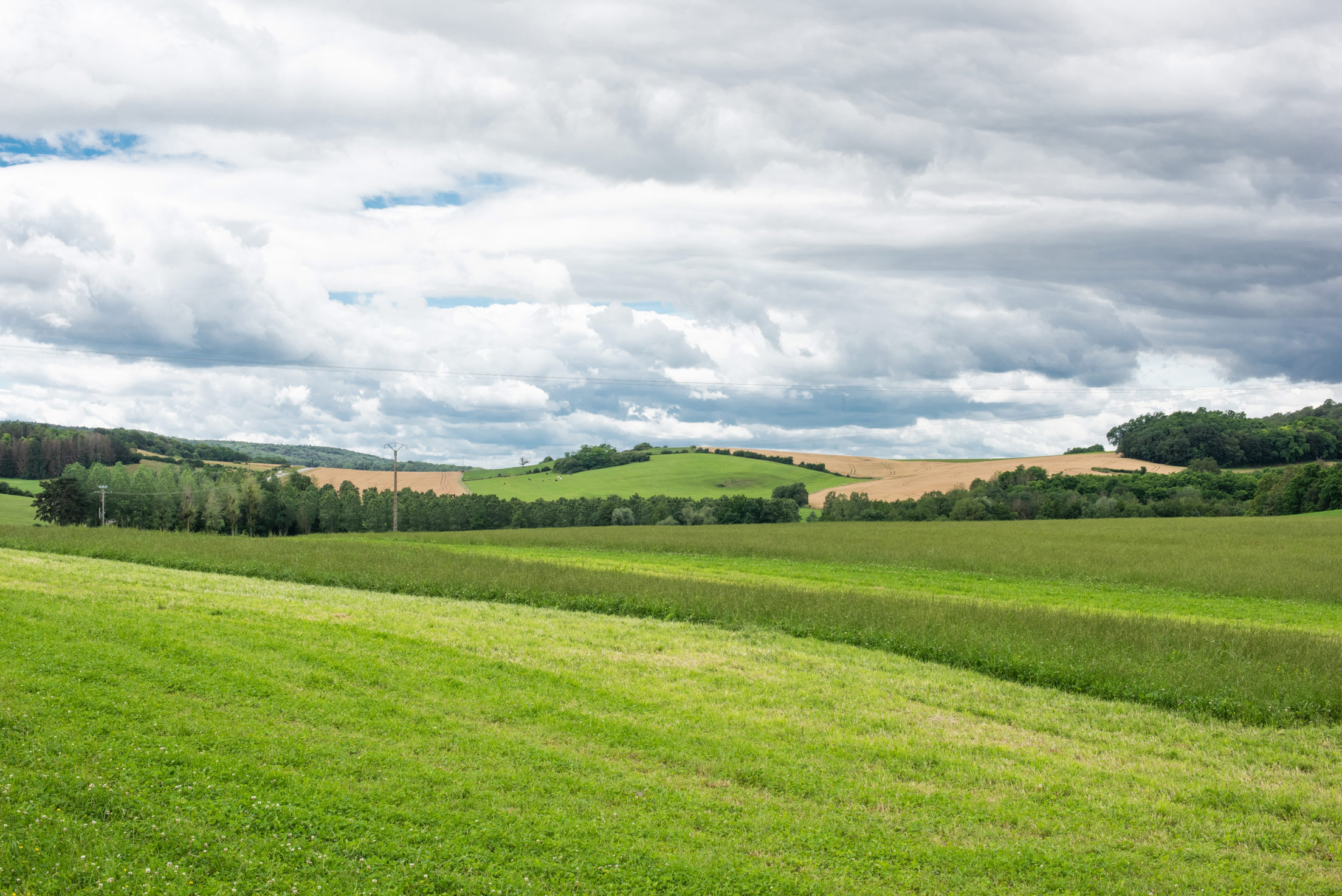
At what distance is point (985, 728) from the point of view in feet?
40.7

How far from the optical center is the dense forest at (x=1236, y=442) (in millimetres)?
112188

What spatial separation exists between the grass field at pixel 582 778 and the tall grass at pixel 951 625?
3.66 ft

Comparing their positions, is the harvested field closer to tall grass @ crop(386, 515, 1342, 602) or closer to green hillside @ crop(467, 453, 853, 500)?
green hillside @ crop(467, 453, 853, 500)

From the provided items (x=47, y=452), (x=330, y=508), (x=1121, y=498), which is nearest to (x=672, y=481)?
(x=330, y=508)

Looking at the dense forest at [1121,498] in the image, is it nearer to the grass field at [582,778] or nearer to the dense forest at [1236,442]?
the dense forest at [1236,442]

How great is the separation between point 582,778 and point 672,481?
411 ft

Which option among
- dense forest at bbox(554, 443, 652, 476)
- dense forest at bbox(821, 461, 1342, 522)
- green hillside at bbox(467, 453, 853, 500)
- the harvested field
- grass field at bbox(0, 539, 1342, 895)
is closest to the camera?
grass field at bbox(0, 539, 1342, 895)

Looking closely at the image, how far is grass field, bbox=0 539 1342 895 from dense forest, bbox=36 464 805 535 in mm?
84675

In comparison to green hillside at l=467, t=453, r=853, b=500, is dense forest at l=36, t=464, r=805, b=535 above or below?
below

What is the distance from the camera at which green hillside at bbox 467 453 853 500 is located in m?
125

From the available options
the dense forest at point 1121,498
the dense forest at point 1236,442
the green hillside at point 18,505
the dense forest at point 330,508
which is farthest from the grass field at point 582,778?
the dense forest at point 1236,442

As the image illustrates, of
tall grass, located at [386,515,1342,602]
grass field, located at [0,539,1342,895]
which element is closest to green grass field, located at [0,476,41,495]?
tall grass, located at [386,515,1342,602]

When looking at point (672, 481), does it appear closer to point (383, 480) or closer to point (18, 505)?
point (383, 480)

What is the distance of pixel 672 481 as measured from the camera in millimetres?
134375
